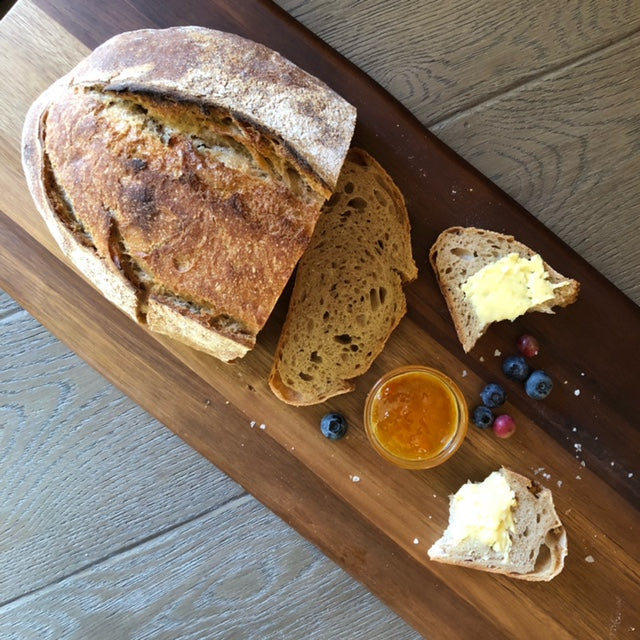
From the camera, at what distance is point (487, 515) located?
7.82 feet

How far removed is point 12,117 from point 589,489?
2.74 m

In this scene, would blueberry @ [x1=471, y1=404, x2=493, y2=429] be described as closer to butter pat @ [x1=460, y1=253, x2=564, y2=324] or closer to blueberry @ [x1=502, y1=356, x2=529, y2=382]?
blueberry @ [x1=502, y1=356, x2=529, y2=382]

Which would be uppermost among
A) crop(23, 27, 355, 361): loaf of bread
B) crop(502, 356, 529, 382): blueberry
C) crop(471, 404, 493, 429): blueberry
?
crop(23, 27, 355, 361): loaf of bread

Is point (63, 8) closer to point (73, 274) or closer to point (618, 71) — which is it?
point (73, 274)

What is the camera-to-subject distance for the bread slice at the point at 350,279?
2426 millimetres

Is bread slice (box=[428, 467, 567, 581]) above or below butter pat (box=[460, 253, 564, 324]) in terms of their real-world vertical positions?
below

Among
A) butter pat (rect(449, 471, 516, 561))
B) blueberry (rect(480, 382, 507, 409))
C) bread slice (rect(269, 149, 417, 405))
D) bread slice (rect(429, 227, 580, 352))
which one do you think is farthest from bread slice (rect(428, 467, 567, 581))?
bread slice (rect(269, 149, 417, 405))

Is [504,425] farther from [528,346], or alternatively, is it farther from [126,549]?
[126,549]

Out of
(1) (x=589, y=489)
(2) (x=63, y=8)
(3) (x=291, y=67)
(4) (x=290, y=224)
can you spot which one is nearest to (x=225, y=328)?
(4) (x=290, y=224)

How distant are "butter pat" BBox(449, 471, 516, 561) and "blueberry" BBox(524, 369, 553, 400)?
13.9 inches

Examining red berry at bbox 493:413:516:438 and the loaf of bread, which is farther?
red berry at bbox 493:413:516:438

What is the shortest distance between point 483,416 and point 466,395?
4.4 inches

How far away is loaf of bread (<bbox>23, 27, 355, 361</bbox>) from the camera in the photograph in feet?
6.54

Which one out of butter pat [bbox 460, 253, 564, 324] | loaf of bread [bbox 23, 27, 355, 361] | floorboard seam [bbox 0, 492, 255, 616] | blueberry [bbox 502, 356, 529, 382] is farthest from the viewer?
floorboard seam [bbox 0, 492, 255, 616]
